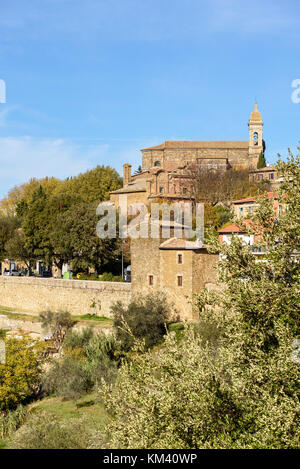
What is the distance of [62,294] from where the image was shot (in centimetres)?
3816

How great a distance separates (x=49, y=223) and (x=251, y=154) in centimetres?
4501

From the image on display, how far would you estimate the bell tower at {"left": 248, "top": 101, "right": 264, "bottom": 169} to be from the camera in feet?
265

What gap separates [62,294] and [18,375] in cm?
1642

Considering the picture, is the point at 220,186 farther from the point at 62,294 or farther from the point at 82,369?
the point at 82,369

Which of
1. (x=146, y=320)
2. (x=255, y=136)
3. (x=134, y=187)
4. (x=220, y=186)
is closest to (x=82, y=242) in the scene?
(x=146, y=320)

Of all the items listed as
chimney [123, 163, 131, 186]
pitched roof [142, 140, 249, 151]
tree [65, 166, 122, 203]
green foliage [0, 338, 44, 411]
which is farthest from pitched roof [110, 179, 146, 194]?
green foliage [0, 338, 44, 411]

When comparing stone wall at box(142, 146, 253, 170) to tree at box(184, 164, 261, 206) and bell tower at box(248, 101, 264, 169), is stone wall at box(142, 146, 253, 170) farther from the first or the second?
tree at box(184, 164, 261, 206)

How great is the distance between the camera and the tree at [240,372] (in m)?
8.76

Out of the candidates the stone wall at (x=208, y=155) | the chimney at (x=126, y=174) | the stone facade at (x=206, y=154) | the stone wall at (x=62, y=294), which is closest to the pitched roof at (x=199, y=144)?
the stone facade at (x=206, y=154)

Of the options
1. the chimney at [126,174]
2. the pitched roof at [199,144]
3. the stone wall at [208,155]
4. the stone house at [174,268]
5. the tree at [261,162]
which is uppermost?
the pitched roof at [199,144]

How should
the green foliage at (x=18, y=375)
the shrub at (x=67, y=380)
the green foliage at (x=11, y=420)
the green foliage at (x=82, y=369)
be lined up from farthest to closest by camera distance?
the green foliage at (x=82, y=369), the shrub at (x=67, y=380), the green foliage at (x=18, y=375), the green foliage at (x=11, y=420)

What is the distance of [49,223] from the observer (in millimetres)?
45000

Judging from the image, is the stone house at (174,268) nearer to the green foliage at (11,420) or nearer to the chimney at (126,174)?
the green foliage at (11,420)

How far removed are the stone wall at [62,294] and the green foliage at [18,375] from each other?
9.99m
